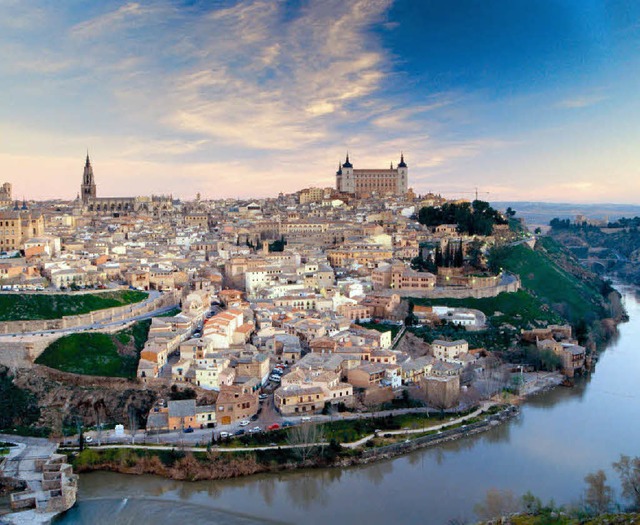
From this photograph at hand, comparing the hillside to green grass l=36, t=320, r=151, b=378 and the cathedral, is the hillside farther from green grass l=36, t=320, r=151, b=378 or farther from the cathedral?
the cathedral

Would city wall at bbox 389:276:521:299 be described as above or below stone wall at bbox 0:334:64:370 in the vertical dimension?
above

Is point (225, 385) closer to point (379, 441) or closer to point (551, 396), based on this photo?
point (379, 441)

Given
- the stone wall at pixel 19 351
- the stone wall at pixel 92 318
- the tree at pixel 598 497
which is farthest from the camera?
the stone wall at pixel 92 318

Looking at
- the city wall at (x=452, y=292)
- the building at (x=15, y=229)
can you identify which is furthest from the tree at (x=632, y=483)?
the building at (x=15, y=229)

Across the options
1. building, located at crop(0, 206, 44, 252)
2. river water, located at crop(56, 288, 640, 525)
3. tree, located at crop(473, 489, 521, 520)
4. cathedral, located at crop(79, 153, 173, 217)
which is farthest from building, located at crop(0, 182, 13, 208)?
tree, located at crop(473, 489, 521, 520)

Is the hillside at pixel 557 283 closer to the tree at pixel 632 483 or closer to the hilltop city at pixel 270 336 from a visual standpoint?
the hilltop city at pixel 270 336

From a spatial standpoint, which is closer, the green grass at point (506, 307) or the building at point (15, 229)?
the green grass at point (506, 307)
